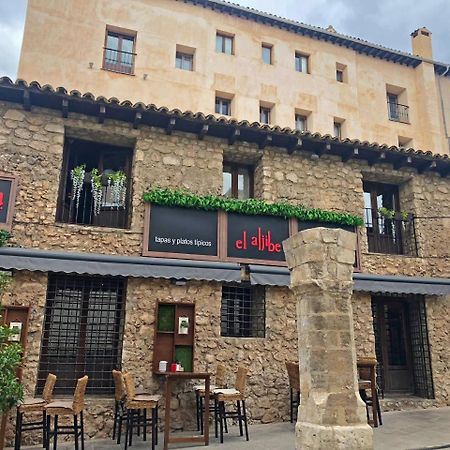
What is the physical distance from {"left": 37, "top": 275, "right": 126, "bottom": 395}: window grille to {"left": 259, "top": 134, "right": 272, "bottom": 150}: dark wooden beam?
3718 millimetres

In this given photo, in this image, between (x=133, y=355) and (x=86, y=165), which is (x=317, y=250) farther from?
(x=86, y=165)

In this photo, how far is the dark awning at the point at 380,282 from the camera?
788cm

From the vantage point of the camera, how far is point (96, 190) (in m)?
8.01

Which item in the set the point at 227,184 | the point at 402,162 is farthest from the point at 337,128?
the point at 227,184

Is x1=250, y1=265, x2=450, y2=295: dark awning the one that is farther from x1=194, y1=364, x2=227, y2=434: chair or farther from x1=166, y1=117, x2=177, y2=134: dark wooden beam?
x1=166, y1=117, x2=177, y2=134: dark wooden beam

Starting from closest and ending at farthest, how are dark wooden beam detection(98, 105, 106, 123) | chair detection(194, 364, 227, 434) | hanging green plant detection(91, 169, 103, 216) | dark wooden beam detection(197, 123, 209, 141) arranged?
chair detection(194, 364, 227, 434), dark wooden beam detection(98, 105, 106, 123), hanging green plant detection(91, 169, 103, 216), dark wooden beam detection(197, 123, 209, 141)

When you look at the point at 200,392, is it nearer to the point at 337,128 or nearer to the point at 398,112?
the point at 337,128

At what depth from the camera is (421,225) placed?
971 cm

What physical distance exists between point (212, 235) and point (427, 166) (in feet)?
17.1

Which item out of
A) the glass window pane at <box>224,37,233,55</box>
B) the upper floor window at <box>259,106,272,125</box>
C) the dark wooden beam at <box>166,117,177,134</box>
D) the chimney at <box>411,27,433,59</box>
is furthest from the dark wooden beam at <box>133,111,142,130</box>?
the chimney at <box>411,27,433,59</box>

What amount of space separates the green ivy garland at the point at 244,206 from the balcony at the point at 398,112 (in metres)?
10.7

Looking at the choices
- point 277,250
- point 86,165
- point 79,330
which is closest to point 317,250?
point 277,250

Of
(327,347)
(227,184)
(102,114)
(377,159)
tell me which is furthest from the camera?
(377,159)

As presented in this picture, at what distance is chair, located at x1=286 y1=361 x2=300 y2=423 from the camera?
720cm
